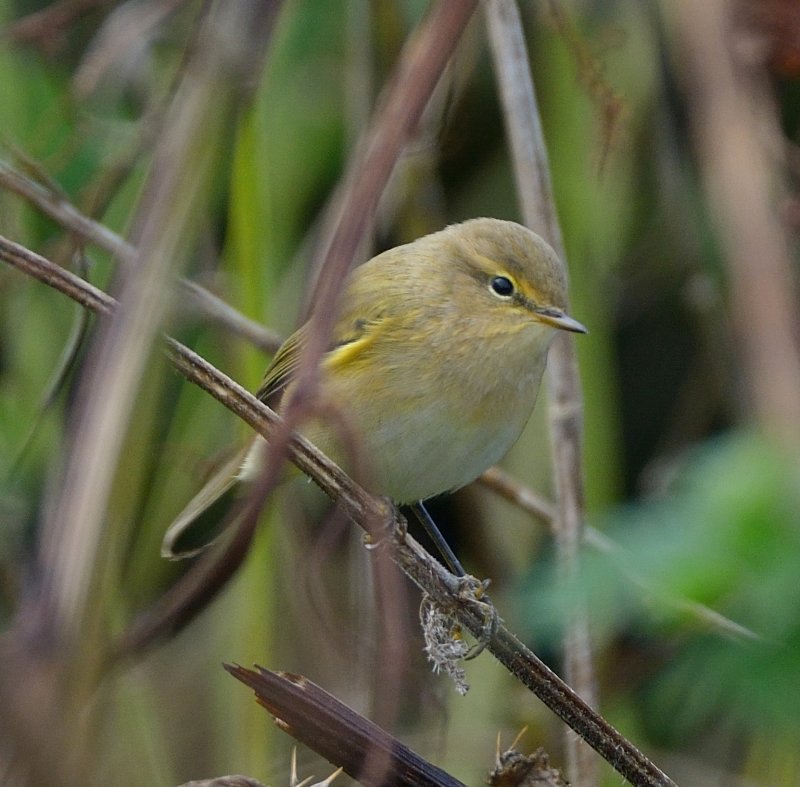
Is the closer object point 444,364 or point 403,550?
point 403,550

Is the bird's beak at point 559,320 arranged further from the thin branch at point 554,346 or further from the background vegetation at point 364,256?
the background vegetation at point 364,256

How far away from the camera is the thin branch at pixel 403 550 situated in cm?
151

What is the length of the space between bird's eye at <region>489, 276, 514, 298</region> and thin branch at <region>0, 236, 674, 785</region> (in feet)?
2.95

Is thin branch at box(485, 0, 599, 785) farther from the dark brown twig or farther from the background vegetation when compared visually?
the dark brown twig

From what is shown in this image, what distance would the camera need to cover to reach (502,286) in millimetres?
2908

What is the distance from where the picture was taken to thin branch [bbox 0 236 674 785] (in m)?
1.51

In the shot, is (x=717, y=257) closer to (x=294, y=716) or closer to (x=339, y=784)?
(x=339, y=784)

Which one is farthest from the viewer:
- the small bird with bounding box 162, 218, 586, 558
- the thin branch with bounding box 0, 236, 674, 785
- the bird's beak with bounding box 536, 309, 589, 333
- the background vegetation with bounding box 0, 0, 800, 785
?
the background vegetation with bounding box 0, 0, 800, 785

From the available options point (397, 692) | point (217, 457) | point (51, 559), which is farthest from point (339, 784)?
point (51, 559)

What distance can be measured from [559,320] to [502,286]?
0.77ft

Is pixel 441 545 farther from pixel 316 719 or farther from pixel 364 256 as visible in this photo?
pixel 316 719

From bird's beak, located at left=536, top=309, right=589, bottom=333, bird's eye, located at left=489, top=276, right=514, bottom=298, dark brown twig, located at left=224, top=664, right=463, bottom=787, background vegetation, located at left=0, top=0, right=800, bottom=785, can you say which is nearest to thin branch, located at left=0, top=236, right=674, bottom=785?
background vegetation, located at left=0, top=0, right=800, bottom=785

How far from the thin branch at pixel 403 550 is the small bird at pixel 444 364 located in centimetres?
58

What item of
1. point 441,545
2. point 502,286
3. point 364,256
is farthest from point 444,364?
point 364,256
